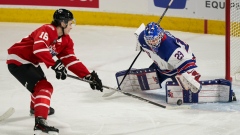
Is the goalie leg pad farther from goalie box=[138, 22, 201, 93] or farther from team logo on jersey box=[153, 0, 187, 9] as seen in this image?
team logo on jersey box=[153, 0, 187, 9]

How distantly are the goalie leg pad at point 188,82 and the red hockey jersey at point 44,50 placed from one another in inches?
31.1

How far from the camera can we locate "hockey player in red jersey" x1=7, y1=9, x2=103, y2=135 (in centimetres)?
452

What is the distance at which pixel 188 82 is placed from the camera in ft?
17.3

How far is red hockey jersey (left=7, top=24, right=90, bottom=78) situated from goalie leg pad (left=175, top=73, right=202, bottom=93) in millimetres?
789

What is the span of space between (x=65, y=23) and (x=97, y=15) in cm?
412

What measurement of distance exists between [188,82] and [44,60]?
1288 millimetres

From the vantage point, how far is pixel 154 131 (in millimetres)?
4789

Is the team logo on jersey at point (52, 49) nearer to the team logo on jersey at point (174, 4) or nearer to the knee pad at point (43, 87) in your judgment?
the knee pad at point (43, 87)

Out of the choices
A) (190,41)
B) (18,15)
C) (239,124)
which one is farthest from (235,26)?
(18,15)

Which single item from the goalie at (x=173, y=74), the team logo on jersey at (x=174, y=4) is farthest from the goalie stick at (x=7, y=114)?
the team logo on jersey at (x=174, y=4)

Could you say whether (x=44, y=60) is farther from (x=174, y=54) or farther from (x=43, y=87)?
(x=174, y=54)

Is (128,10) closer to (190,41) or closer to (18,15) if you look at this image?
(190,41)

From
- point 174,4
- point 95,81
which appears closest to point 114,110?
point 95,81

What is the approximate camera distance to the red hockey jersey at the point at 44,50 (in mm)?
4531
